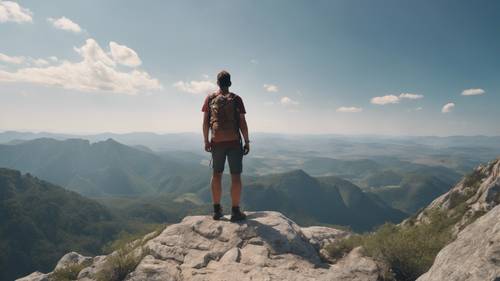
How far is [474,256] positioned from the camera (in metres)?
4.88

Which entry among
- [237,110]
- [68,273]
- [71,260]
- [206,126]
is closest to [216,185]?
[206,126]

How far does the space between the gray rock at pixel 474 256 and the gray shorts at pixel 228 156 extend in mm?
6605

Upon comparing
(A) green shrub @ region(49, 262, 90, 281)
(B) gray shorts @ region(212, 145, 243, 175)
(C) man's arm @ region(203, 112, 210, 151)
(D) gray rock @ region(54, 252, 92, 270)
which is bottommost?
(D) gray rock @ region(54, 252, 92, 270)

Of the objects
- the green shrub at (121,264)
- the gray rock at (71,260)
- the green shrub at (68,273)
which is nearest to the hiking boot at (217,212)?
the green shrub at (121,264)

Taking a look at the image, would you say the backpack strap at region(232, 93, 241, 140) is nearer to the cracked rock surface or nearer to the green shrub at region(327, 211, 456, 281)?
the cracked rock surface

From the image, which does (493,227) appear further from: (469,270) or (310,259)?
(310,259)

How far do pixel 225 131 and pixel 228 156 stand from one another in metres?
0.96

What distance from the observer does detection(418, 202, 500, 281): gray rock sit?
14.6 ft

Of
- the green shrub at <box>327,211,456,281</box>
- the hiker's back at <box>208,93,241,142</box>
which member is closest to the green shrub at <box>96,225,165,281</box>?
the hiker's back at <box>208,93,241,142</box>

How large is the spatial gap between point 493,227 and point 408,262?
2.68 m

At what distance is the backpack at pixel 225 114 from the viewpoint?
34.5ft

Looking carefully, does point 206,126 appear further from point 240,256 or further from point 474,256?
point 474,256

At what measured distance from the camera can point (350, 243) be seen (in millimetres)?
9719

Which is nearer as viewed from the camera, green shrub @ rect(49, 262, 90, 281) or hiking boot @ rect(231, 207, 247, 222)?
green shrub @ rect(49, 262, 90, 281)
